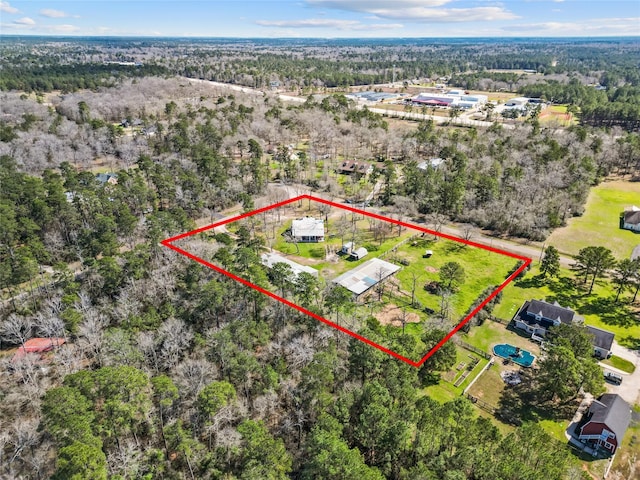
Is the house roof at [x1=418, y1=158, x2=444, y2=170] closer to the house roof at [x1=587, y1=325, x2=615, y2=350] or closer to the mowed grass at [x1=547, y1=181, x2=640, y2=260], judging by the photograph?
the mowed grass at [x1=547, y1=181, x2=640, y2=260]

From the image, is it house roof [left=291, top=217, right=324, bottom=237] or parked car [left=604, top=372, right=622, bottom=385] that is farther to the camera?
house roof [left=291, top=217, right=324, bottom=237]

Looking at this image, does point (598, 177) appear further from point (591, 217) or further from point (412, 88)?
point (412, 88)

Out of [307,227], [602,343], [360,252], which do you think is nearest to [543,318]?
[602,343]

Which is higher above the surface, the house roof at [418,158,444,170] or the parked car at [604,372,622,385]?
the house roof at [418,158,444,170]

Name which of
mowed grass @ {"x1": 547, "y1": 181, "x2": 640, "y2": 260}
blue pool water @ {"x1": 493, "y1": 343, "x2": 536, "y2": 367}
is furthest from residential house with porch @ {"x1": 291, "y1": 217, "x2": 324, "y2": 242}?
mowed grass @ {"x1": 547, "y1": 181, "x2": 640, "y2": 260}

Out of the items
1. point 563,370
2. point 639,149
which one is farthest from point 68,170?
point 639,149
